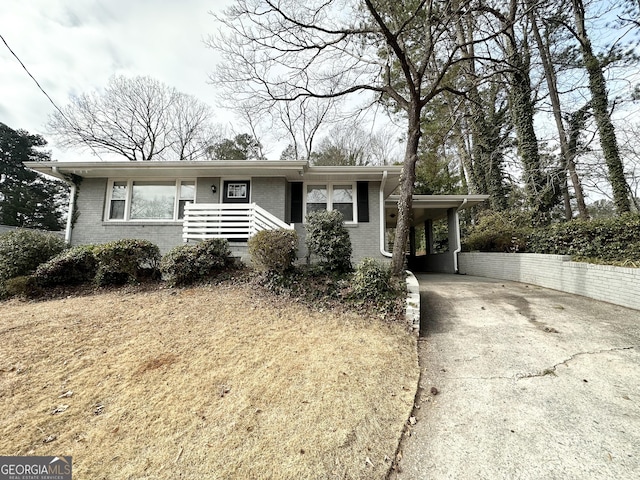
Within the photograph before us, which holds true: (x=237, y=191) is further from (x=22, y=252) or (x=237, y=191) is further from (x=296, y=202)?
(x=22, y=252)

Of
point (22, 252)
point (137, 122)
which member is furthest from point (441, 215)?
point (137, 122)

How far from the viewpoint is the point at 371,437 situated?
2139mm

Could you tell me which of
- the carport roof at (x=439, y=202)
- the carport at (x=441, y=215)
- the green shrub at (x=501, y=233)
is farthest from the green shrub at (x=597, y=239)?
the carport at (x=441, y=215)

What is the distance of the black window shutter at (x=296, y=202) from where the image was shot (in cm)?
852

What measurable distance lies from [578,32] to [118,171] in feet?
53.7

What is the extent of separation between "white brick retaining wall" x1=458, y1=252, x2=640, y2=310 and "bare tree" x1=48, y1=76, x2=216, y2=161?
65.1 ft

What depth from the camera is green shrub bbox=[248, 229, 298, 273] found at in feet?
18.7

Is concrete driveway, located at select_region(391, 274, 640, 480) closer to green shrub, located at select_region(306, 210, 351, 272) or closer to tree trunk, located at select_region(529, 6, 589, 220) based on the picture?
green shrub, located at select_region(306, 210, 351, 272)

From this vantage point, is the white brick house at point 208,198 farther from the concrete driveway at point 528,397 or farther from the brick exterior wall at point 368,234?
the concrete driveway at point 528,397

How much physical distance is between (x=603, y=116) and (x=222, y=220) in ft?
41.9

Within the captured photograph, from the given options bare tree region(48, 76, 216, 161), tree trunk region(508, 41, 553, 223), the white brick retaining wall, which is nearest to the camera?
the white brick retaining wall

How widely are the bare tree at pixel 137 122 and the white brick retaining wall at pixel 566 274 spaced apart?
19851 mm

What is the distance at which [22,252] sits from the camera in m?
6.16
